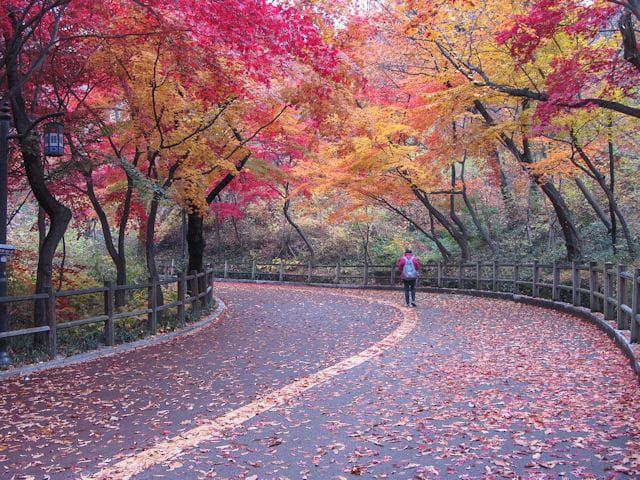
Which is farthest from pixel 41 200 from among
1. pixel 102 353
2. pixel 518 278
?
pixel 518 278

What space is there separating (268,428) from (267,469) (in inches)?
40.1

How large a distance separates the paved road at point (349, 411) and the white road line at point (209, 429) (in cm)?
8

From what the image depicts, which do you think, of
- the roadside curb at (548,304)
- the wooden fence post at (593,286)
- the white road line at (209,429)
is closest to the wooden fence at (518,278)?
the wooden fence post at (593,286)

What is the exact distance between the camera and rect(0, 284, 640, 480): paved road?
4.34 meters

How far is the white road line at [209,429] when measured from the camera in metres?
4.29

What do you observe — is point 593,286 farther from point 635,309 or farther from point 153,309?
point 153,309

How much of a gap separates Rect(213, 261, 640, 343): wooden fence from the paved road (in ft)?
2.96

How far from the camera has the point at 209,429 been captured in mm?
5223

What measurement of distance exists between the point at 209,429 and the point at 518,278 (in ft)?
49.0

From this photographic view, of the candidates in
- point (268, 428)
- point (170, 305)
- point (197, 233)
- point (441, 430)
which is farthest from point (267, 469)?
point (197, 233)

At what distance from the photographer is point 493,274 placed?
771 inches

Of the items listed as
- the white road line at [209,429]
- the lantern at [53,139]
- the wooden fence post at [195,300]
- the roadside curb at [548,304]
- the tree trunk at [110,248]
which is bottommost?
the white road line at [209,429]

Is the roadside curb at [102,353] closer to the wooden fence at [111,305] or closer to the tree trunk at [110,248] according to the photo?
the wooden fence at [111,305]

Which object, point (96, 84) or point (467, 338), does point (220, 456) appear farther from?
point (96, 84)
